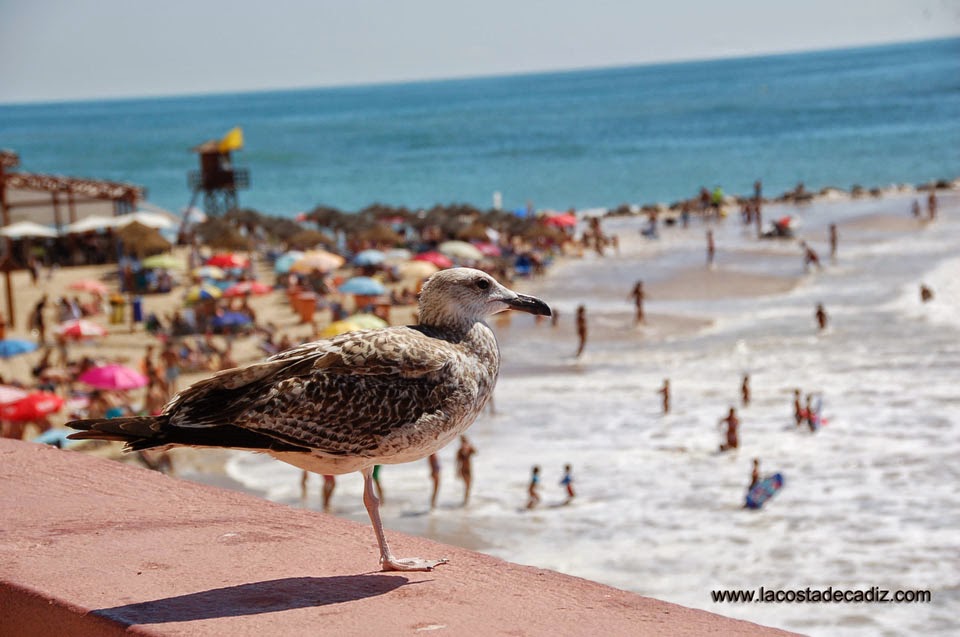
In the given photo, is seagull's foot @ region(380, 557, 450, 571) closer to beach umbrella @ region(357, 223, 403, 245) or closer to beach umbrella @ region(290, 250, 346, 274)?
beach umbrella @ region(290, 250, 346, 274)

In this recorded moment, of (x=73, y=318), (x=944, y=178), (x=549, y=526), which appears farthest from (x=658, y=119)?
(x=549, y=526)

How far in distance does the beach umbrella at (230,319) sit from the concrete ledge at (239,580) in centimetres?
2164

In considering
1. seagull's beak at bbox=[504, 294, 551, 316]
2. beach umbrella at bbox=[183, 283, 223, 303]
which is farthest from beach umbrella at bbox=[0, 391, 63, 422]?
seagull's beak at bbox=[504, 294, 551, 316]

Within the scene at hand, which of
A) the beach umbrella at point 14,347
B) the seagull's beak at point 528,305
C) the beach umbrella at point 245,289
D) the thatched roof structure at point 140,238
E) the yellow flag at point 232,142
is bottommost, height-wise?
the beach umbrella at point 14,347

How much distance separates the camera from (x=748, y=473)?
16328 mm

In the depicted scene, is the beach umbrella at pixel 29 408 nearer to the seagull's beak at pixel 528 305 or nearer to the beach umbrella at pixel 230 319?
the beach umbrella at pixel 230 319

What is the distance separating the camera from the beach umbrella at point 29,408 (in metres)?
15.7

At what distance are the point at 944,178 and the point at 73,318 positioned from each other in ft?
166

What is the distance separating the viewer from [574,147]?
101 meters

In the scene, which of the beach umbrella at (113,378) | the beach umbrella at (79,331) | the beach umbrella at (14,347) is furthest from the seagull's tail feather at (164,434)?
the beach umbrella at (79,331)

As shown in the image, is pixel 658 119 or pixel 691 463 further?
pixel 658 119

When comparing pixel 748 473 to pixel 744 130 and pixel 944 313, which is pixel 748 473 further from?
pixel 744 130

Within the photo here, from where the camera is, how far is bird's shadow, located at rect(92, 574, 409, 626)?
255 cm

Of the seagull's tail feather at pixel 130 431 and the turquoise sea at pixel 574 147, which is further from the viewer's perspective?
the turquoise sea at pixel 574 147
